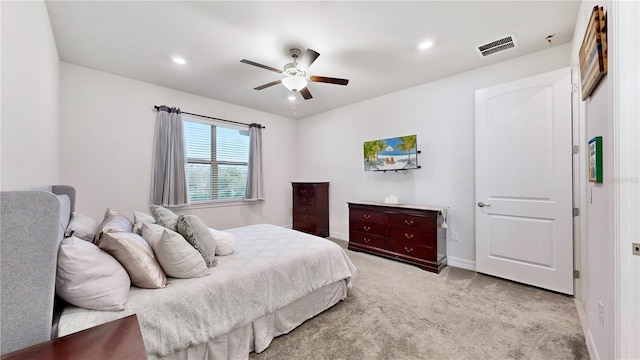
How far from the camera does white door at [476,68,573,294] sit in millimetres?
2383

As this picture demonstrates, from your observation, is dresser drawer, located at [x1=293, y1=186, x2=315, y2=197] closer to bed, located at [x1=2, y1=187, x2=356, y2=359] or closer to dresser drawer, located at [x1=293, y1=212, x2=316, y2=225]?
dresser drawer, located at [x1=293, y1=212, x2=316, y2=225]

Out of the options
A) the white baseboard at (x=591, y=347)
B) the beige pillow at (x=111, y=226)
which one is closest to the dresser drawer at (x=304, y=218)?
the beige pillow at (x=111, y=226)

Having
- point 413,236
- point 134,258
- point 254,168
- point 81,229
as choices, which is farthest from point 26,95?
point 413,236

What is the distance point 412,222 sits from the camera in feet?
10.4

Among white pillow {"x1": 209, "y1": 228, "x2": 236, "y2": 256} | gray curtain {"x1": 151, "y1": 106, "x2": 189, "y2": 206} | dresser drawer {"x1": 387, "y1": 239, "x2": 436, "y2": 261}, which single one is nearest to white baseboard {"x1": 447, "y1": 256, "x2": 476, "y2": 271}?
dresser drawer {"x1": 387, "y1": 239, "x2": 436, "y2": 261}

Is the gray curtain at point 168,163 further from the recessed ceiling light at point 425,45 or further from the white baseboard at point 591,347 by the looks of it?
the white baseboard at point 591,347

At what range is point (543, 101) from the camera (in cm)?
249

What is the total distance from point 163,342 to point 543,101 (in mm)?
3847

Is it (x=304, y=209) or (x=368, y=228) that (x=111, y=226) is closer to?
(x=368, y=228)

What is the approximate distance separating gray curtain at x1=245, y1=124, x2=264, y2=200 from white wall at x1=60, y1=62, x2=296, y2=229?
0.76 metres

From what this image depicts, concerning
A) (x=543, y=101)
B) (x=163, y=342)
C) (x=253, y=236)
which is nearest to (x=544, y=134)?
(x=543, y=101)

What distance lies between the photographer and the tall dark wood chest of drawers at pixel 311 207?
4629 millimetres

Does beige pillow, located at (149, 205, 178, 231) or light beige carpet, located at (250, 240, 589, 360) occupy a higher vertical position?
beige pillow, located at (149, 205, 178, 231)

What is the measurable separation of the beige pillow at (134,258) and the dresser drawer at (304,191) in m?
3.35
